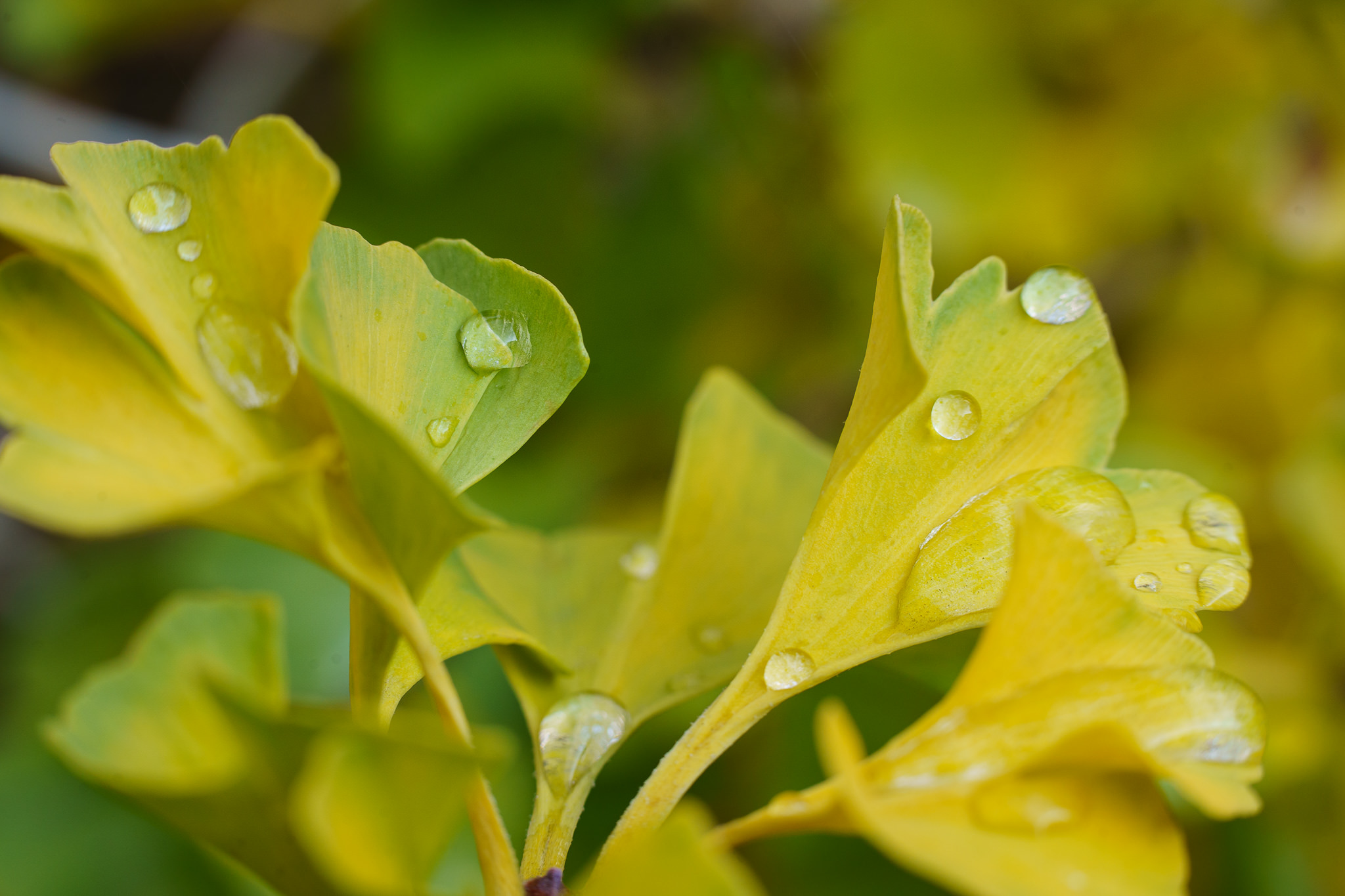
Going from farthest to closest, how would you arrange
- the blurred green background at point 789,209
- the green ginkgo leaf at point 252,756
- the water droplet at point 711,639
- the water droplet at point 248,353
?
the blurred green background at point 789,209, the water droplet at point 711,639, the water droplet at point 248,353, the green ginkgo leaf at point 252,756

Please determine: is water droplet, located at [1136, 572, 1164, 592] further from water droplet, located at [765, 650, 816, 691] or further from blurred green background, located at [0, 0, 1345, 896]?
blurred green background, located at [0, 0, 1345, 896]

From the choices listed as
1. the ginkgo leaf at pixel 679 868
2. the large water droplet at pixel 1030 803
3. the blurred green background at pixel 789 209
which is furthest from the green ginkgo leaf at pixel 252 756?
the blurred green background at pixel 789 209

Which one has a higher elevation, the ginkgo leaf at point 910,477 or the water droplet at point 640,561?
the ginkgo leaf at point 910,477

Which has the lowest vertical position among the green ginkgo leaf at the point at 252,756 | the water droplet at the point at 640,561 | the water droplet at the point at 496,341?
the green ginkgo leaf at the point at 252,756

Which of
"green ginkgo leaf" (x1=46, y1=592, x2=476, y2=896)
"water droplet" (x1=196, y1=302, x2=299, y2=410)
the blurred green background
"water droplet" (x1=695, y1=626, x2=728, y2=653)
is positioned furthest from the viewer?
the blurred green background

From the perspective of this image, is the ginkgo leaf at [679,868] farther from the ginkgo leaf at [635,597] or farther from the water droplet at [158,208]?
the water droplet at [158,208]

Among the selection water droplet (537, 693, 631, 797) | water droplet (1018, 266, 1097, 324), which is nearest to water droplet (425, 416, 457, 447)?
water droplet (537, 693, 631, 797)
